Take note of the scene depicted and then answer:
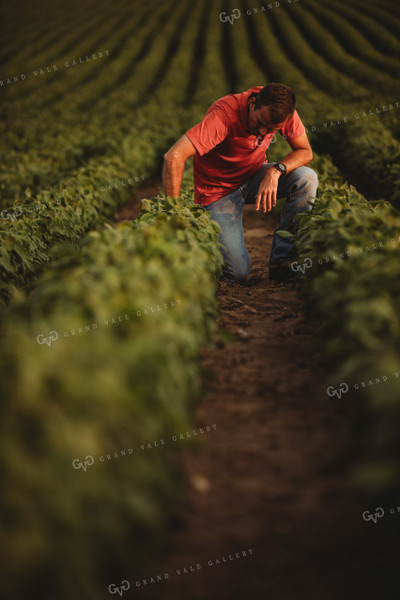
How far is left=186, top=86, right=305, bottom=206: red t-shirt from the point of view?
3.61 meters

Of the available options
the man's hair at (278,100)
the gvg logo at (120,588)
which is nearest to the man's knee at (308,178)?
the man's hair at (278,100)

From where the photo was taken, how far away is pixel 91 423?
1312mm

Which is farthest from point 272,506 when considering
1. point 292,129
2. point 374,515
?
point 292,129

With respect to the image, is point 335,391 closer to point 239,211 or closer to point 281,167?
point 281,167

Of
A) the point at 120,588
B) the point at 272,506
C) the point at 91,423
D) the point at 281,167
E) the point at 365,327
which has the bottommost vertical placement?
the point at 272,506

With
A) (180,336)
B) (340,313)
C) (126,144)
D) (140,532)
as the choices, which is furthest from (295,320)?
(126,144)

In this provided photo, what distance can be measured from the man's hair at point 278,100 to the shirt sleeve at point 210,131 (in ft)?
1.55

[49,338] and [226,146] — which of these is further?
[226,146]

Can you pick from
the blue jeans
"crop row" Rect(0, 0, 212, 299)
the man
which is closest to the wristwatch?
the man

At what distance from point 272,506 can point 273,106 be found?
2864 millimetres

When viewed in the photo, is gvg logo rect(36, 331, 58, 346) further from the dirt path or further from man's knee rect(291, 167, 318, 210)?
man's knee rect(291, 167, 318, 210)

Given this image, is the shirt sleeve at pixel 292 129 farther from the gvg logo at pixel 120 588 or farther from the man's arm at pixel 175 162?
the gvg logo at pixel 120 588

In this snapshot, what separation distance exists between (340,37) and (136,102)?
17.9m

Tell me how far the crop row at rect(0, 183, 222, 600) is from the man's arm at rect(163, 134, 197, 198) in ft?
5.01
